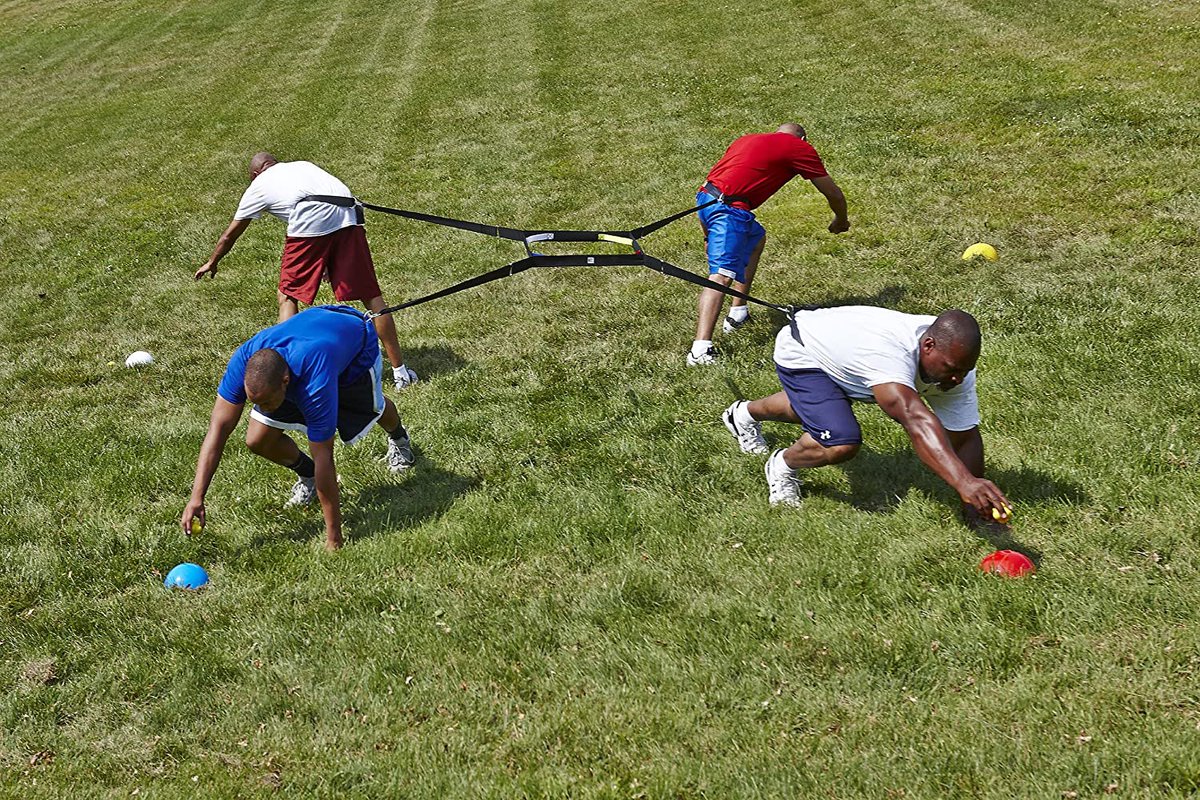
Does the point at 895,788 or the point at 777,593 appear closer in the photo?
the point at 895,788

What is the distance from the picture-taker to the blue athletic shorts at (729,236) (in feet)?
24.1

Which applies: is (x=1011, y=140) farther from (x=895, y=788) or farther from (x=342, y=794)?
(x=342, y=794)

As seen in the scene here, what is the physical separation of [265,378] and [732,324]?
431cm

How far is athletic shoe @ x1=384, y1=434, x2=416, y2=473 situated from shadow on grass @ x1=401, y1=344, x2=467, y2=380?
1.39 meters

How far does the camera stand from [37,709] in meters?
4.37

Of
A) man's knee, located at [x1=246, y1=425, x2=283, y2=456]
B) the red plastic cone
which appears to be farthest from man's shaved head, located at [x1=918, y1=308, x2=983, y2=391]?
man's knee, located at [x1=246, y1=425, x2=283, y2=456]

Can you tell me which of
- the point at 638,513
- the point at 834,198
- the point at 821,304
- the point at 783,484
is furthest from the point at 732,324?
the point at 638,513

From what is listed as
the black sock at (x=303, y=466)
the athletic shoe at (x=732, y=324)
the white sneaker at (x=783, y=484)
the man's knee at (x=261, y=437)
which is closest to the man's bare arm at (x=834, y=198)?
the athletic shoe at (x=732, y=324)

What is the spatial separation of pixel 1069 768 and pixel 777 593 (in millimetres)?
1470

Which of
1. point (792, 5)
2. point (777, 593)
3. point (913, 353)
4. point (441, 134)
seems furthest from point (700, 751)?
point (792, 5)

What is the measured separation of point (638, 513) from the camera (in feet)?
17.8

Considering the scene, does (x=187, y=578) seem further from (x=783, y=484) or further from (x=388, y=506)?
(x=783, y=484)

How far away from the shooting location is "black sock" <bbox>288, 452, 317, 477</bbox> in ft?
19.1

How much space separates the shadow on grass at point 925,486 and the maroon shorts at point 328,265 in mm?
3946
